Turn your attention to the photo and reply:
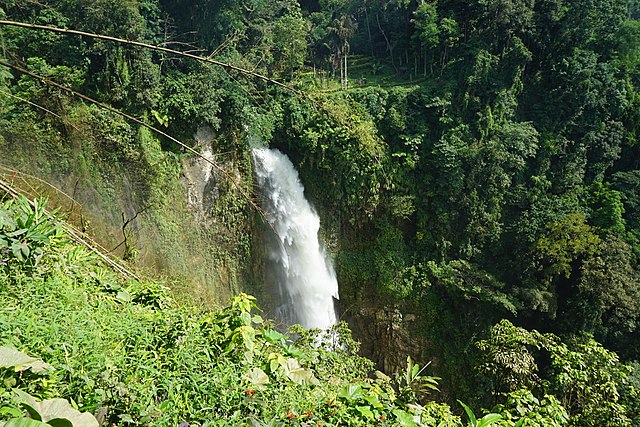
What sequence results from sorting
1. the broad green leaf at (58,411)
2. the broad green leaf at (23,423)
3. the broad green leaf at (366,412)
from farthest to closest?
the broad green leaf at (366,412) → the broad green leaf at (58,411) → the broad green leaf at (23,423)

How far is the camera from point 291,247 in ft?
36.2

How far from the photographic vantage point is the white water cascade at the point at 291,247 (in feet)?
35.7

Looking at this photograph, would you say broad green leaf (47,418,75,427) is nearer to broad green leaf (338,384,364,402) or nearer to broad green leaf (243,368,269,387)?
broad green leaf (243,368,269,387)

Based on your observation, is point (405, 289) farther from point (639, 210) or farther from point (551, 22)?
point (551, 22)

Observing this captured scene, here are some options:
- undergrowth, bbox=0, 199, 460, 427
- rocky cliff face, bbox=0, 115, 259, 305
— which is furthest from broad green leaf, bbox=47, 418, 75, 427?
rocky cliff face, bbox=0, 115, 259, 305

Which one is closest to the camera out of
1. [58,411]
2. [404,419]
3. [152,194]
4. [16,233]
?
[58,411]

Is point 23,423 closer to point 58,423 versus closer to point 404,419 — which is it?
point 58,423

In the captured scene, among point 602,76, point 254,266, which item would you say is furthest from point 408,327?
point 602,76

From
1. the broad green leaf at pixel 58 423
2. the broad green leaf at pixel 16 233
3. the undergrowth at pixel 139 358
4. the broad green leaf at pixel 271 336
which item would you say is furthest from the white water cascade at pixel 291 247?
the broad green leaf at pixel 58 423

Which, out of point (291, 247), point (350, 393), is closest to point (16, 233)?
point (350, 393)

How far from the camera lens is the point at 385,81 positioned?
601 inches

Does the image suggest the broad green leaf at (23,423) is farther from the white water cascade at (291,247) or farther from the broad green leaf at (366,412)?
the white water cascade at (291,247)

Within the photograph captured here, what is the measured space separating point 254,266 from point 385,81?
887cm

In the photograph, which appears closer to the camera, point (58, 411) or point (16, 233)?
point (58, 411)
